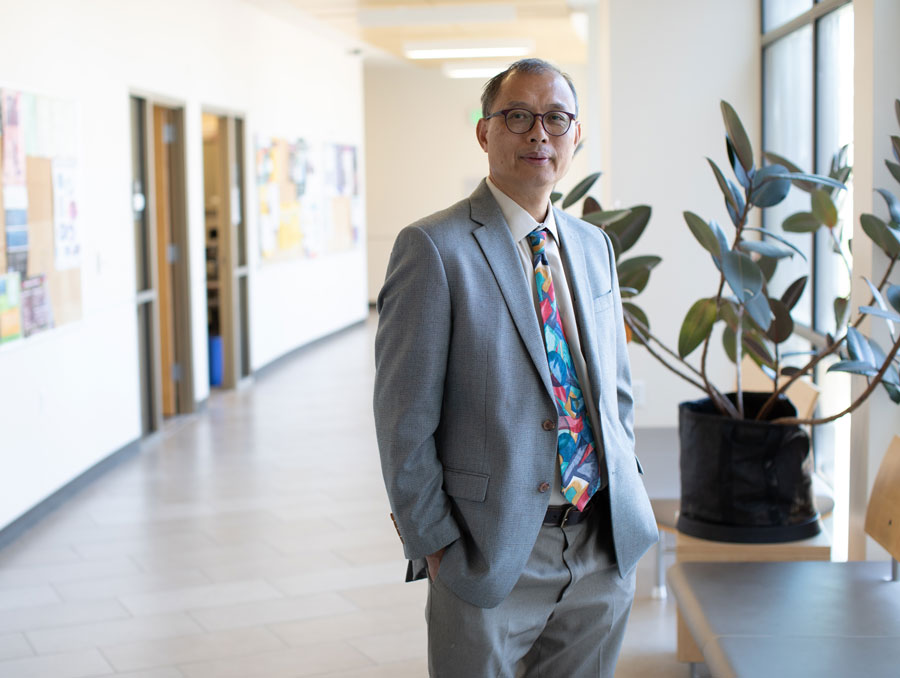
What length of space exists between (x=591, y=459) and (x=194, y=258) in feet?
21.8

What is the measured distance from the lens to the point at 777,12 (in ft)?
17.8

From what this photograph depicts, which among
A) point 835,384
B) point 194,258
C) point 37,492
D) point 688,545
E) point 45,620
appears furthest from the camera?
point 194,258

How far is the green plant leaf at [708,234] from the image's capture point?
312cm

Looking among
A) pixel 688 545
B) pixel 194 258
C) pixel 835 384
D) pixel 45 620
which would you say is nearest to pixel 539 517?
pixel 688 545

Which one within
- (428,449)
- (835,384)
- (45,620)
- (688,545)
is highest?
(428,449)

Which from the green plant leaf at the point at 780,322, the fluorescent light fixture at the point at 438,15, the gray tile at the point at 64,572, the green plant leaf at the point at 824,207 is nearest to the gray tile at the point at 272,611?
the gray tile at the point at 64,572

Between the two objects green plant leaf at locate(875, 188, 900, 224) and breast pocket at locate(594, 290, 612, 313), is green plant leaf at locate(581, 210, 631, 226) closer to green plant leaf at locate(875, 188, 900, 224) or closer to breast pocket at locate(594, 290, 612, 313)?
green plant leaf at locate(875, 188, 900, 224)

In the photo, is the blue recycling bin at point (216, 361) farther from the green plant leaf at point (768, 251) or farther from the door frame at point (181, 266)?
the green plant leaf at point (768, 251)

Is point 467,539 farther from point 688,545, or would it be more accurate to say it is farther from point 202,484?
point 202,484

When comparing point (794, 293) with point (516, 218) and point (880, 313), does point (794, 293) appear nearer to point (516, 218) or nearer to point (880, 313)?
point (880, 313)

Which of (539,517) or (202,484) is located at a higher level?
(539,517)

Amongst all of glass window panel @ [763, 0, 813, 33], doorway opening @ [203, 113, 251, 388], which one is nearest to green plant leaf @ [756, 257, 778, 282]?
glass window panel @ [763, 0, 813, 33]

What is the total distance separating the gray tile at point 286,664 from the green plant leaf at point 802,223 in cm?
203

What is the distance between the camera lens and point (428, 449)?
193 cm
